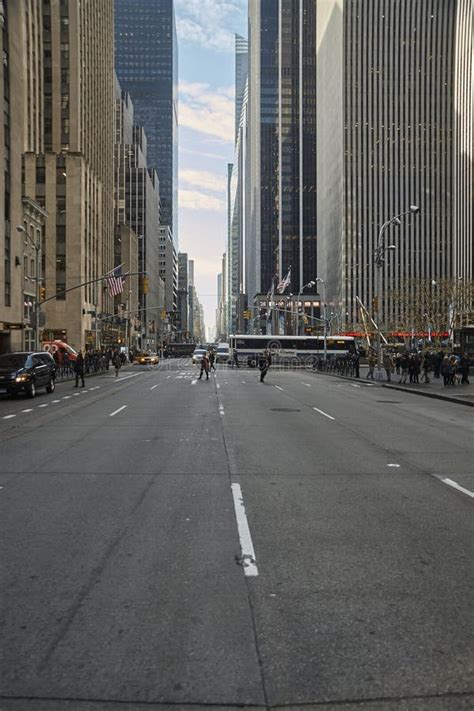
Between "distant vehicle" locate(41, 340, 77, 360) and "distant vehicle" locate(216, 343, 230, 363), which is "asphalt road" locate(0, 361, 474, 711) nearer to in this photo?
"distant vehicle" locate(41, 340, 77, 360)

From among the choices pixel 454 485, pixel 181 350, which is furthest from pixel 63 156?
pixel 181 350

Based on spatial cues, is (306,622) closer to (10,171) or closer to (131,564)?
(131,564)

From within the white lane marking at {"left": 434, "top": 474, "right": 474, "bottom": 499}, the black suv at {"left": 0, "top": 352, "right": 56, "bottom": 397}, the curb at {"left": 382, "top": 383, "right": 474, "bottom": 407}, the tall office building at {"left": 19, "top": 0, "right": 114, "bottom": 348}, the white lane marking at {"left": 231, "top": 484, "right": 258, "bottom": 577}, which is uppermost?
the tall office building at {"left": 19, "top": 0, "right": 114, "bottom": 348}

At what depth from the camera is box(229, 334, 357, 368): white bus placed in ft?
231

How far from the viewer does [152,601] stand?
174 inches

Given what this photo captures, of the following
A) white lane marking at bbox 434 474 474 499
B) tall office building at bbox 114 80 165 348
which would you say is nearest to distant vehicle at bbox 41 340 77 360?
white lane marking at bbox 434 474 474 499

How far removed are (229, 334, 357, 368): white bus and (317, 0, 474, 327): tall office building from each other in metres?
53.5

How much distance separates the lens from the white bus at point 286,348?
70438 mm

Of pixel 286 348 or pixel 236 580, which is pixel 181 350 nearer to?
pixel 286 348

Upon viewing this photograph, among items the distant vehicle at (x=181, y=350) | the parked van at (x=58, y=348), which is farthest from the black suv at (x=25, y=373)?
the distant vehicle at (x=181, y=350)

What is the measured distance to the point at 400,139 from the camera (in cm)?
12838

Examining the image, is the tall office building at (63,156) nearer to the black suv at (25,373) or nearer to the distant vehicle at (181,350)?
the black suv at (25,373)

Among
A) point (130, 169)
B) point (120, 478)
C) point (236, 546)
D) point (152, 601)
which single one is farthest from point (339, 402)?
point (130, 169)

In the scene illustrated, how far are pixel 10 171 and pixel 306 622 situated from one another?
4688 cm
